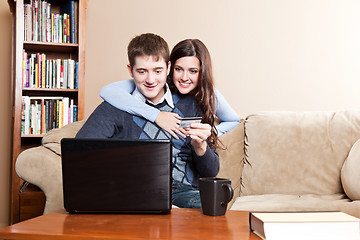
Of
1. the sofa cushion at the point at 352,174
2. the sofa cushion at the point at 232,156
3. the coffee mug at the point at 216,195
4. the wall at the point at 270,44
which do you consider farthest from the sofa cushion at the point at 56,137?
the sofa cushion at the point at 352,174

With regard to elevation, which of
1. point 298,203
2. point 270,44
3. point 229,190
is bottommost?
point 298,203

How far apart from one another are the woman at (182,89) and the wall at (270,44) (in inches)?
26.5

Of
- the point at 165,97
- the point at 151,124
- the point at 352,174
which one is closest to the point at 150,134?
the point at 151,124

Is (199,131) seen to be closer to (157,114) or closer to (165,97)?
(157,114)

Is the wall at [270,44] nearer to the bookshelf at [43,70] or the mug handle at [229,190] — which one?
the bookshelf at [43,70]

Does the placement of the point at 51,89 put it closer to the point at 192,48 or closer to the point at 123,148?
the point at 192,48

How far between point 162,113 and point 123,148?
0.62 meters

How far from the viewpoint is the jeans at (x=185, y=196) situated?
1.35 metres

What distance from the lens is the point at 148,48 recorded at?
155 cm

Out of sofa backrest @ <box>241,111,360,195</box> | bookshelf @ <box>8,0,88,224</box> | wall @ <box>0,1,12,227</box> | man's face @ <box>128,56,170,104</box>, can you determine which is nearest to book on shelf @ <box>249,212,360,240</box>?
man's face @ <box>128,56,170,104</box>

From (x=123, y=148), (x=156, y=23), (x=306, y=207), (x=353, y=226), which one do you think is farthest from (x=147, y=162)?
(x=156, y=23)

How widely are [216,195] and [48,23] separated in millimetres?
2070

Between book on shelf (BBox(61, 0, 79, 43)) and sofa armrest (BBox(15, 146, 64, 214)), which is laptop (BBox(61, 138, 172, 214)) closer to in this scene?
sofa armrest (BBox(15, 146, 64, 214))

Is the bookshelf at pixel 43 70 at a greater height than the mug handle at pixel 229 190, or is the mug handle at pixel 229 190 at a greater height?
the bookshelf at pixel 43 70
